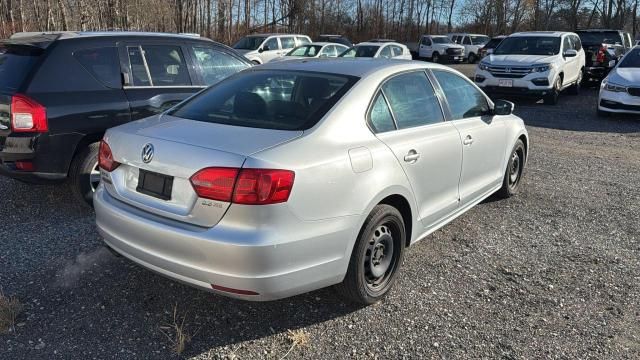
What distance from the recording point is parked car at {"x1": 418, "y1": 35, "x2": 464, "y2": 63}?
112 feet

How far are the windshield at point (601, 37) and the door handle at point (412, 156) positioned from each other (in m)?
17.8

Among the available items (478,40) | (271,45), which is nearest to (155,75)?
(271,45)

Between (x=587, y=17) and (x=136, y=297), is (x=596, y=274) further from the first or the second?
(x=587, y=17)

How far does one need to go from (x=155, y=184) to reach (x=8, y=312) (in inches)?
47.5

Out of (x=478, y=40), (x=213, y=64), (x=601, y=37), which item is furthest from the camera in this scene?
(x=478, y=40)

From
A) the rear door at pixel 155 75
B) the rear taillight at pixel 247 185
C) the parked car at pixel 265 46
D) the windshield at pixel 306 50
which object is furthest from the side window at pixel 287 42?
the rear taillight at pixel 247 185

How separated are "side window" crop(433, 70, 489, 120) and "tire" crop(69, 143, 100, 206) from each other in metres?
3.17

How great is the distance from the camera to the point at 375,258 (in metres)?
3.46

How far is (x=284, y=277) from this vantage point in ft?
9.07

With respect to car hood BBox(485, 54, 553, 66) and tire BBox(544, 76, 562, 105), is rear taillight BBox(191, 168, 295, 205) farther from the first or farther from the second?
tire BBox(544, 76, 562, 105)

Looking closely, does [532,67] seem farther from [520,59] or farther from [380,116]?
[380,116]

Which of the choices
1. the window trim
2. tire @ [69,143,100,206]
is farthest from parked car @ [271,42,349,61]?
the window trim

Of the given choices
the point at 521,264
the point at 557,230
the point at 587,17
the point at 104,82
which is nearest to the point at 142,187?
the point at 104,82

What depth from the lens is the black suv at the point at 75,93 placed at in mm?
4539
